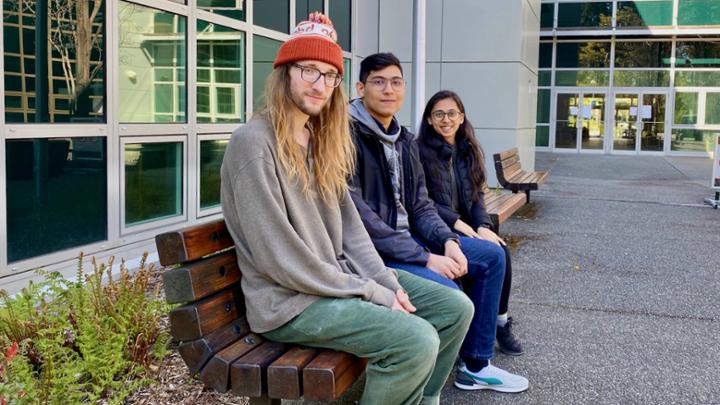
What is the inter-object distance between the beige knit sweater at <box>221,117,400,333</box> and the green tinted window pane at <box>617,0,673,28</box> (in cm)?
2623

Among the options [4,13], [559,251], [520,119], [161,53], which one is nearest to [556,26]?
[520,119]

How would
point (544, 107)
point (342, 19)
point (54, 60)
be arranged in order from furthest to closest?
point (544, 107)
point (342, 19)
point (54, 60)

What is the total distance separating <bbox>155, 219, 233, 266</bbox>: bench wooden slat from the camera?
7.97ft

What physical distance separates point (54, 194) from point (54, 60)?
0.94 meters

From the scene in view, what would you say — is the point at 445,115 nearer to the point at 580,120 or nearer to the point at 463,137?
the point at 463,137

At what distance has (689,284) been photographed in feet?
19.4

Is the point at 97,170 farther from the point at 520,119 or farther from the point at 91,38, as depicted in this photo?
the point at 520,119

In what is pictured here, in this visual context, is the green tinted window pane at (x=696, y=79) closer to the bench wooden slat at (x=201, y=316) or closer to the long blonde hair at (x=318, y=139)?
the long blonde hair at (x=318, y=139)

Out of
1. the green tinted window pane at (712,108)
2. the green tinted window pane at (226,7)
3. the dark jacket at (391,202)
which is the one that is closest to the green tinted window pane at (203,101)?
the green tinted window pane at (226,7)

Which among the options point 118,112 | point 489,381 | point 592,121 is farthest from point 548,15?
point 489,381

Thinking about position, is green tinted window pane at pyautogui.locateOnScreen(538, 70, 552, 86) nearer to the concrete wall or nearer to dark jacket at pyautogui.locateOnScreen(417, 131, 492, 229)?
the concrete wall

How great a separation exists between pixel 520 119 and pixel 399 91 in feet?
28.6

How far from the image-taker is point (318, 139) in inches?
110

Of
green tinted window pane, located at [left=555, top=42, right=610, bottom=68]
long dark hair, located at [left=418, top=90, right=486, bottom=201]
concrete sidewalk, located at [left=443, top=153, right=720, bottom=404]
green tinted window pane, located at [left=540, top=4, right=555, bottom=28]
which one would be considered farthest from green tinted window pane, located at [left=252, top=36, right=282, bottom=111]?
green tinted window pane, located at [left=555, top=42, right=610, bottom=68]
